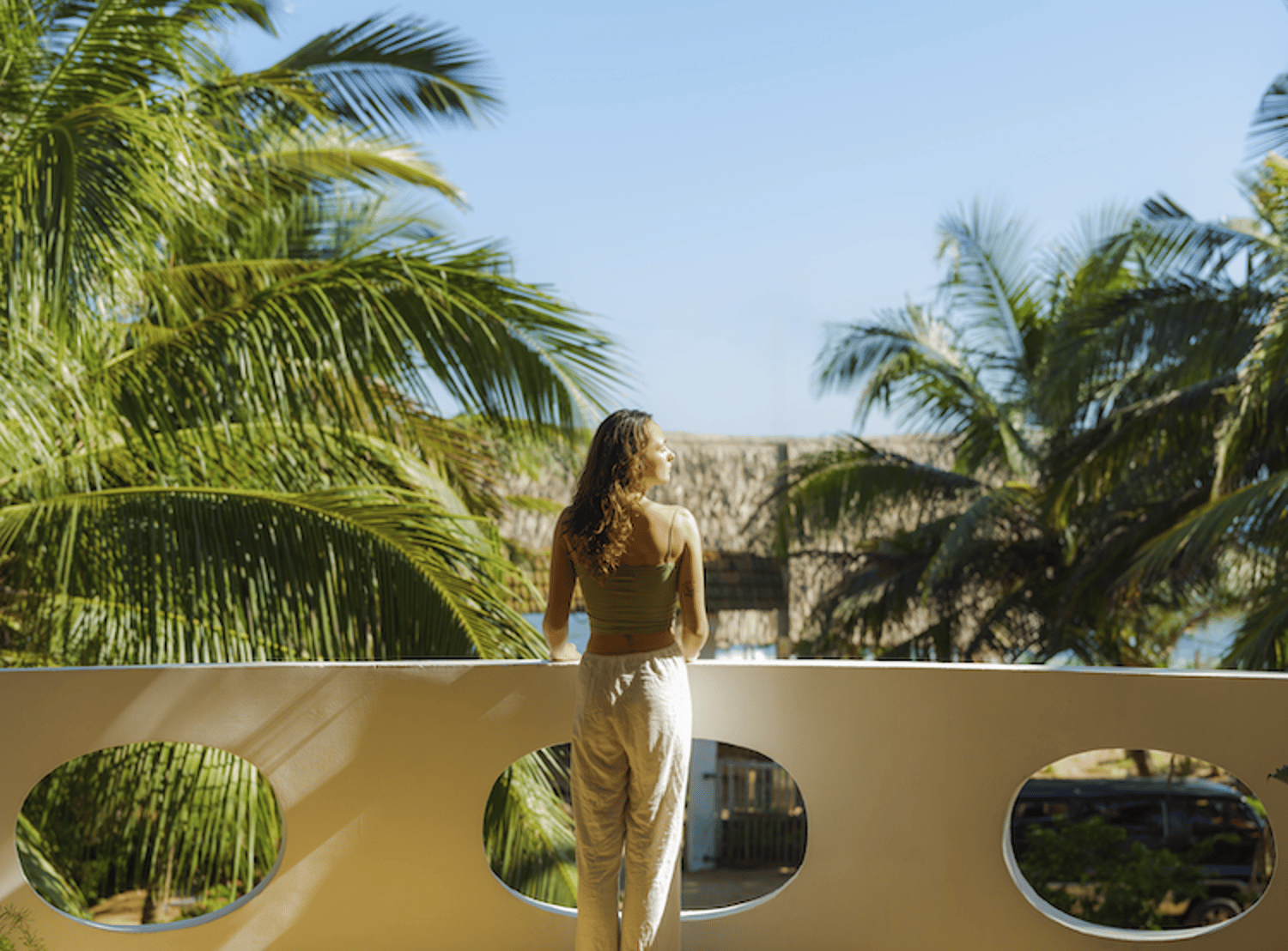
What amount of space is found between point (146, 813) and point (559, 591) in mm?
3017

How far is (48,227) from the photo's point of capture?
326 centimetres

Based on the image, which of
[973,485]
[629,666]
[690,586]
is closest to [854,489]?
[973,485]

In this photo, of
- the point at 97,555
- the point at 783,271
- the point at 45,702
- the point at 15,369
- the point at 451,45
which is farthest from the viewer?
the point at 783,271

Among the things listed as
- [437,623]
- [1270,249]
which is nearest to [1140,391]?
[1270,249]

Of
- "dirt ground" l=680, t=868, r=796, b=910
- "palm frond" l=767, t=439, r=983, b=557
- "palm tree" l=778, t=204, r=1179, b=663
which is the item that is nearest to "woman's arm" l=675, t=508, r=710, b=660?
"palm tree" l=778, t=204, r=1179, b=663

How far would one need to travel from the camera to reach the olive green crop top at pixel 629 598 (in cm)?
241

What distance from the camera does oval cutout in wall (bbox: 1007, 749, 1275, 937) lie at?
19.7ft

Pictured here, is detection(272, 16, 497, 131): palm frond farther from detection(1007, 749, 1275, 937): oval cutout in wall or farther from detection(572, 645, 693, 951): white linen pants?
detection(1007, 749, 1275, 937): oval cutout in wall

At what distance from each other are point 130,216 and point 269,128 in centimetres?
186

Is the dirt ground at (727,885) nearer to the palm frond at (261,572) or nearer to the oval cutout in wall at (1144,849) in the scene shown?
the oval cutout in wall at (1144,849)

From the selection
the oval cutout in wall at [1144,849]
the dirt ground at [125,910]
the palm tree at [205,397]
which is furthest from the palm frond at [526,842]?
the dirt ground at [125,910]

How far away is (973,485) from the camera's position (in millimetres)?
10305

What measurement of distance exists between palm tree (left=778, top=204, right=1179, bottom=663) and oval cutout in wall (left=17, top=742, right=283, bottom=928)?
6.27 m

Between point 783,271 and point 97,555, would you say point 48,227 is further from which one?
point 783,271
